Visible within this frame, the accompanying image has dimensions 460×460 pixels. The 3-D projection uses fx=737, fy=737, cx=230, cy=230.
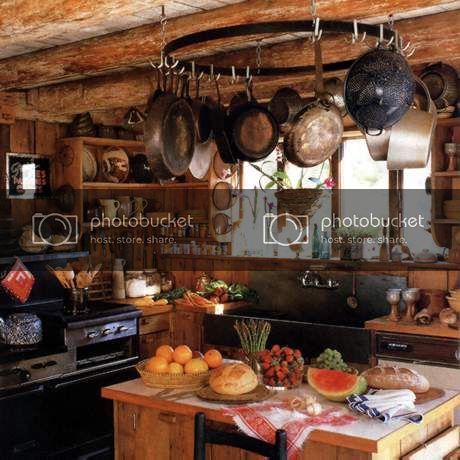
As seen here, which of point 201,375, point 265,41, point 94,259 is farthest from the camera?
point 94,259

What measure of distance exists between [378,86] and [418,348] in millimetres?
2645

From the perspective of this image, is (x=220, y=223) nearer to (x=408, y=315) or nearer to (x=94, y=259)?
(x=94, y=259)

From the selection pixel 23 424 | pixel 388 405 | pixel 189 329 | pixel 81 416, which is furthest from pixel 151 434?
pixel 189 329

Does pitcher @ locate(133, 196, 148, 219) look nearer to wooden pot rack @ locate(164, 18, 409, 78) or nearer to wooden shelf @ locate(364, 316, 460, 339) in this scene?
wooden shelf @ locate(364, 316, 460, 339)

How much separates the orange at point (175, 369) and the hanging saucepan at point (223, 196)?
136 inches

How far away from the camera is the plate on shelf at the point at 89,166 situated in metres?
6.39

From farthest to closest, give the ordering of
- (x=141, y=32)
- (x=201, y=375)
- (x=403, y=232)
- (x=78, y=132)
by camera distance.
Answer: (x=78, y=132) → (x=403, y=232) → (x=141, y=32) → (x=201, y=375)

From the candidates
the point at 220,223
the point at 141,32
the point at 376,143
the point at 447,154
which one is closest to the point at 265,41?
the point at 141,32

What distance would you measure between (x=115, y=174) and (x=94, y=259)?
0.81 metres

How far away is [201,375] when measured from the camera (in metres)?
3.39

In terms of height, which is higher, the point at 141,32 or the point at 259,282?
the point at 141,32

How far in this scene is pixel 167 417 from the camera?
10.6 feet

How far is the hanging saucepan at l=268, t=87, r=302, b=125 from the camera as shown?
13.3ft

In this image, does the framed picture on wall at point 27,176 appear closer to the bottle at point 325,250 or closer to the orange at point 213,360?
the bottle at point 325,250
